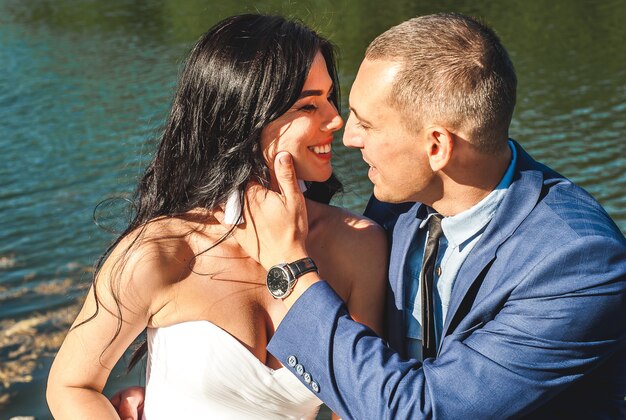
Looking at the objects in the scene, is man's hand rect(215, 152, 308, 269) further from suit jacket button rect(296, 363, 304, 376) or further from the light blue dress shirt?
the light blue dress shirt

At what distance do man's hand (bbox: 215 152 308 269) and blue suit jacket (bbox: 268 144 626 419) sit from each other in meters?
0.22

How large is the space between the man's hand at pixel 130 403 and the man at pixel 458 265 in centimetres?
91

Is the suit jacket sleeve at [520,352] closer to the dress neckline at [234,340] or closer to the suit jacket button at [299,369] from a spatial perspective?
the suit jacket button at [299,369]

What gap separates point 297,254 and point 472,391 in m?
0.82

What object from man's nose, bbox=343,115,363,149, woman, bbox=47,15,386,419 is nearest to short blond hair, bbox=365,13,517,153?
man's nose, bbox=343,115,363,149

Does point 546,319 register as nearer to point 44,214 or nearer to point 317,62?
point 317,62

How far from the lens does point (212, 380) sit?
360 centimetres

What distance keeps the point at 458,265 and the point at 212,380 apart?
3.65 ft

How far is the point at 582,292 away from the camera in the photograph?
2994 mm

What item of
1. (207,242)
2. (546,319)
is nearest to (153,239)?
(207,242)

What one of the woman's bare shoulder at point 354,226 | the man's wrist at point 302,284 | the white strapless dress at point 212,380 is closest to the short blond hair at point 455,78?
the woman's bare shoulder at point 354,226

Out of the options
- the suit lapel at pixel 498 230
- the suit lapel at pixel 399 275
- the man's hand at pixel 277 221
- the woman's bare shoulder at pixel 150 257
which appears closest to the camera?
the suit lapel at pixel 498 230

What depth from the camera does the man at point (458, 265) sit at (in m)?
3.01


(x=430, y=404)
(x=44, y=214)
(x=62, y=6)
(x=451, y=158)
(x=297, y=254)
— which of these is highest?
(x=451, y=158)
